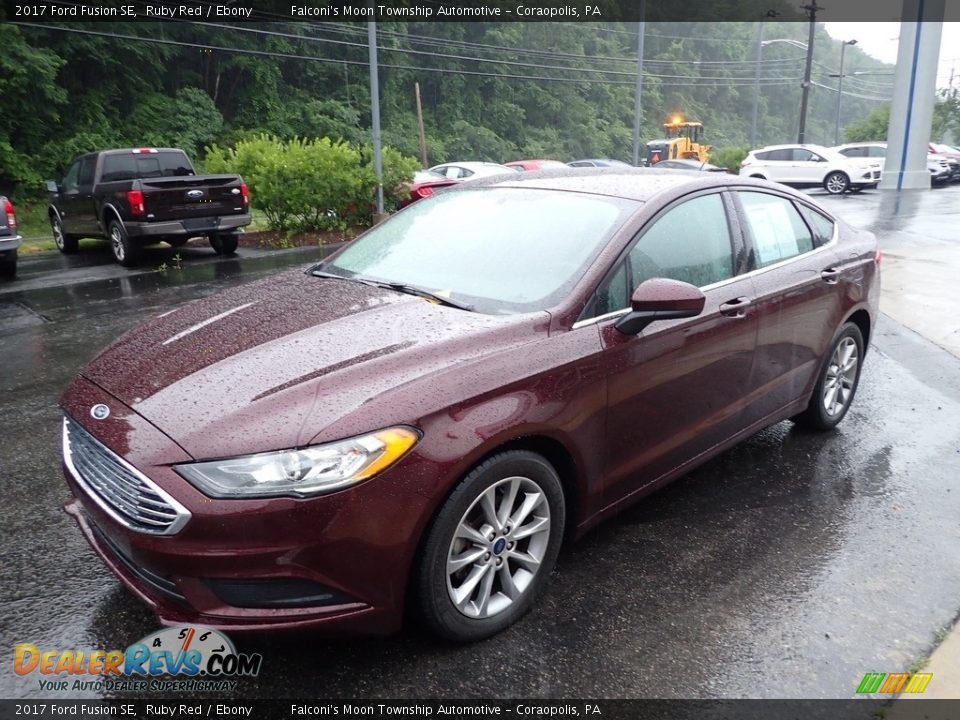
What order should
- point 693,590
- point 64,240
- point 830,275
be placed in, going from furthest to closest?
point 64,240, point 830,275, point 693,590

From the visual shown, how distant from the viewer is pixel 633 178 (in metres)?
3.89

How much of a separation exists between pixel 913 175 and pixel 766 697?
28.4 metres

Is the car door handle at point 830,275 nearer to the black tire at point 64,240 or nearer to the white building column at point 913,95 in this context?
the black tire at point 64,240

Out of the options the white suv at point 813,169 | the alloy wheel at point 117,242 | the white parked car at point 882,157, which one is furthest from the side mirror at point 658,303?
the white parked car at point 882,157

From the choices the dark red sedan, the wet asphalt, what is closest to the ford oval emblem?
the dark red sedan

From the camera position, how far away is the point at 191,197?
1166 cm

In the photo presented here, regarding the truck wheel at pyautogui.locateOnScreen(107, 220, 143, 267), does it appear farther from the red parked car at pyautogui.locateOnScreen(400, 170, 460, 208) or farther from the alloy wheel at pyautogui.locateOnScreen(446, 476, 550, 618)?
the alloy wheel at pyautogui.locateOnScreen(446, 476, 550, 618)

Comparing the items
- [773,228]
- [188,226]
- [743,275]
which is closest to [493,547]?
[743,275]

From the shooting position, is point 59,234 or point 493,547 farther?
point 59,234

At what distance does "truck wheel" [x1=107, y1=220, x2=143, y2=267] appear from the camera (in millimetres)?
A: 11375

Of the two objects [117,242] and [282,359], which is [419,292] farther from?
[117,242]

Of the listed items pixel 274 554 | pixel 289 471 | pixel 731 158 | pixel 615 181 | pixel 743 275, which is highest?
pixel 615 181

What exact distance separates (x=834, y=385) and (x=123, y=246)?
34.0 feet

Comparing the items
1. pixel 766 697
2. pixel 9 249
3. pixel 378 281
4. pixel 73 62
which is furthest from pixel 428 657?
pixel 73 62
